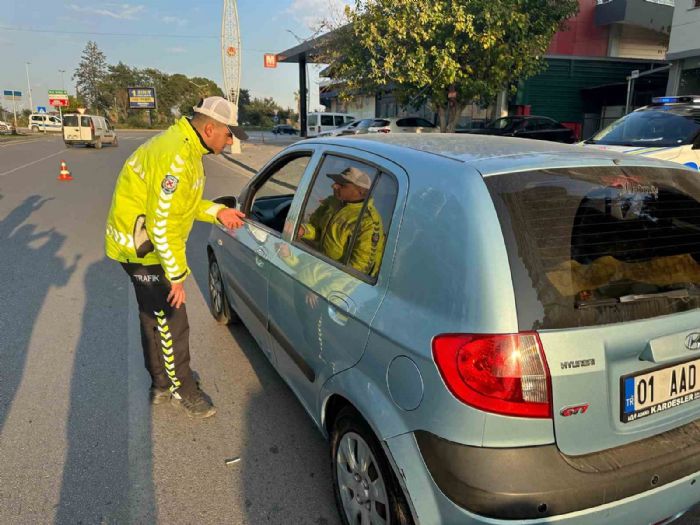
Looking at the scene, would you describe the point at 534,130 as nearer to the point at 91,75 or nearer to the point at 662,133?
the point at 662,133

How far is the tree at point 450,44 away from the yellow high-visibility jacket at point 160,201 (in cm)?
1294

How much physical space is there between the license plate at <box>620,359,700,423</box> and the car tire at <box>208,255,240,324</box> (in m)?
3.21

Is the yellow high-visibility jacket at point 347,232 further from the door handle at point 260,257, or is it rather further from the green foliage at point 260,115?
the green foliage at point 260,115

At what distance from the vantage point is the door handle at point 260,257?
10.0 ft

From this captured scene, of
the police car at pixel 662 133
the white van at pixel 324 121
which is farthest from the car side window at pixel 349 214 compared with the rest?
the white van at pixel 324 121

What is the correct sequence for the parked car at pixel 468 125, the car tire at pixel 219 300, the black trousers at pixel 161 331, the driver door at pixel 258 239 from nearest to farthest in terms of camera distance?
the black trousers at pixel 161 331
the driver door at pixel 258 239
the car tire at pixel 219 300
the parked car at pixel 468 125

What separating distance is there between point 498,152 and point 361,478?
56.1 inches

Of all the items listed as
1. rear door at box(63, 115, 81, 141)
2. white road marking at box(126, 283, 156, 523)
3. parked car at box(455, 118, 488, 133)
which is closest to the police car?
white road marking at box(126, 283, 156, 523)

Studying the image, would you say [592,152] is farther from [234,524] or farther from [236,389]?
[236,389]

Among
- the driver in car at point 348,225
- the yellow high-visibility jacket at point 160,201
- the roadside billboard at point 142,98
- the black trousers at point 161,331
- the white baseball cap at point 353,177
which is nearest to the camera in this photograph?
the driver in car at point 348,225

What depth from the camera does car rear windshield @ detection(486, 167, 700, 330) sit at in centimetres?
163

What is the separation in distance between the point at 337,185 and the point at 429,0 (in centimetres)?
1391

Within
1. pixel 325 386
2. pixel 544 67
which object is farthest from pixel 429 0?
pixel 325 386

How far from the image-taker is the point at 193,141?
2797mm
